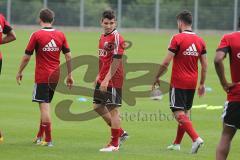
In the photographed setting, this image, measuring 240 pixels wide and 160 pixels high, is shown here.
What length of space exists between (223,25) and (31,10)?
16.3m

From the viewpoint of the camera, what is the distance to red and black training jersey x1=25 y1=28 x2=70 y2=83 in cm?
1284

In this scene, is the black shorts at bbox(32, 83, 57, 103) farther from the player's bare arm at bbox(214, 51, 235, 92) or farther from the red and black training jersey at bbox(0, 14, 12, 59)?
the player's bare arm at bbox(214, 51, 235, 92)

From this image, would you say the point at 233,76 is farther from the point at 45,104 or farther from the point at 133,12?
the point at 133,12

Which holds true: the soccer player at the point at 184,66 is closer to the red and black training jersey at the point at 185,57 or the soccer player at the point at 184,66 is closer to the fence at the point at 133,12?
the red and black training jersey at the point at 185,57

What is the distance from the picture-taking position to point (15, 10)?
210ft

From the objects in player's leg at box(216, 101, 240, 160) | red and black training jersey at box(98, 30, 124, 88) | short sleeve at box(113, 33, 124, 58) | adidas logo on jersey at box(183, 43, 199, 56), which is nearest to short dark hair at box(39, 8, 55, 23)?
red and black training jersey at box(98, 30, 124, 88)

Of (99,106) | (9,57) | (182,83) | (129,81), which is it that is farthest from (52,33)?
(9,57)

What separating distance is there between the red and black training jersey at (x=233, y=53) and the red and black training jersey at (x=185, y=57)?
8.53 ft

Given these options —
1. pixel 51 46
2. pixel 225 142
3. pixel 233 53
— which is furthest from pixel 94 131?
pixel 233 53

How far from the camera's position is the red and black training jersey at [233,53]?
9.73 meters

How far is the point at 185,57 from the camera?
1252 cm

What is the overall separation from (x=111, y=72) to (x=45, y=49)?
1244mm

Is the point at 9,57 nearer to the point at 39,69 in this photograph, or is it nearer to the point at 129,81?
the point at 129,81

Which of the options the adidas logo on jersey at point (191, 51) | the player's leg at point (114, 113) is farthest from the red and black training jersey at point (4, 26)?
the adidas logo on jersey at point (191, 51)
